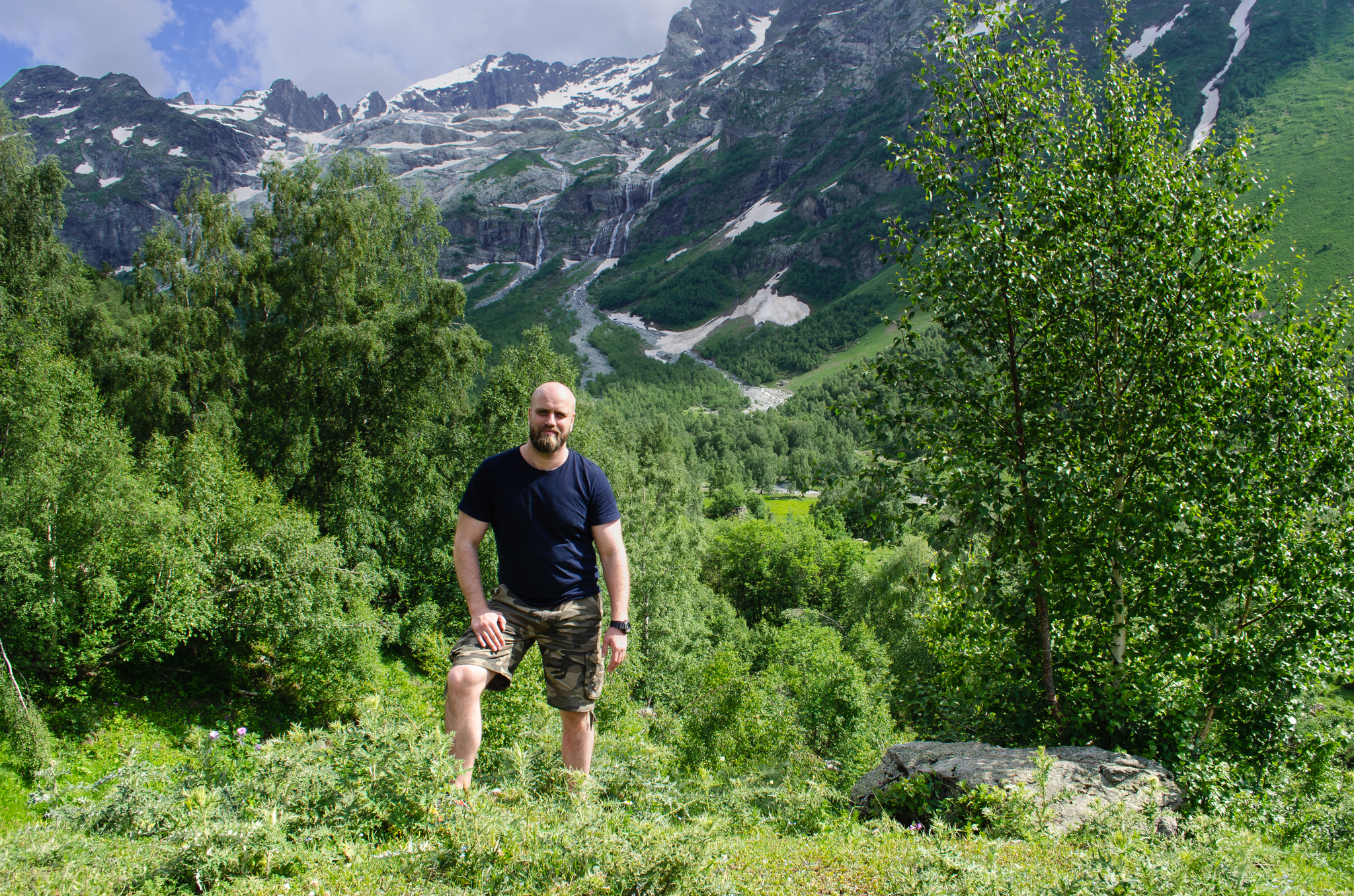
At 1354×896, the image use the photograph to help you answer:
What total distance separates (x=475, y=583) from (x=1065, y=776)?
5659 mm

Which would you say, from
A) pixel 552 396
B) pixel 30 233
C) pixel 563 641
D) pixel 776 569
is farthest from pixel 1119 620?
pixel 776 569

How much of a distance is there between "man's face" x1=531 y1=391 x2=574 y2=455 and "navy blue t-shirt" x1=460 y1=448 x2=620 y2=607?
0.59 feet

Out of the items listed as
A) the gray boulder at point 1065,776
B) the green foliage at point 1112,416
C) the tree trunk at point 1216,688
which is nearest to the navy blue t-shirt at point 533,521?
the gray boulder at point 1065,776

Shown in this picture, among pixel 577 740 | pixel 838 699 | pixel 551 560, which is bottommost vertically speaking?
pixel 838 699

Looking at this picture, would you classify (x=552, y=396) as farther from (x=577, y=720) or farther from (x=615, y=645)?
(x=577, y=720)

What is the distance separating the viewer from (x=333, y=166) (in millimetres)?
23391

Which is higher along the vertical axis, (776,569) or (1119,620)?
(1119,620)

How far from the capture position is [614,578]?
492 centimetres

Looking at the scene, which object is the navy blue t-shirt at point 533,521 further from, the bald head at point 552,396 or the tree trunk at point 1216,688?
the tree trunk at point 1216,688

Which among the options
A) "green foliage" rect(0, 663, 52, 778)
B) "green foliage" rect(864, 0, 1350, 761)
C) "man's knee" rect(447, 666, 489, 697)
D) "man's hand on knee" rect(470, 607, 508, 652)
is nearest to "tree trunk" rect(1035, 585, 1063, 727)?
"green foliage" rect(864, 0, 1350, 761)

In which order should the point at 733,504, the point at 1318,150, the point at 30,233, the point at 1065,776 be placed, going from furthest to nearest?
1. the point at 1318,150
2. the point at 733,504
3. the point at 30,233
4. the point at 1065,776

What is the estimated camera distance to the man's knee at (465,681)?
4.25 m

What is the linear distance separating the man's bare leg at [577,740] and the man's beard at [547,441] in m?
1.90

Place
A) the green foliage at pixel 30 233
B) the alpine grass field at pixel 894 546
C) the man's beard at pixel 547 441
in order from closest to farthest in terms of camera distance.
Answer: the alpine grass field at pixel 894 546 → the man's beard at pixel 547 441 → the green foliage at pixel 30 233
